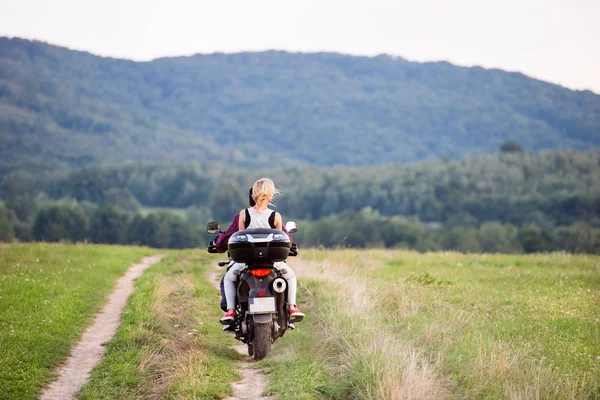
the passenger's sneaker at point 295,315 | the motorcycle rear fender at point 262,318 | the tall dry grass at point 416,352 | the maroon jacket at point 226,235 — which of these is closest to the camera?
the tall dry grass at point 416,352

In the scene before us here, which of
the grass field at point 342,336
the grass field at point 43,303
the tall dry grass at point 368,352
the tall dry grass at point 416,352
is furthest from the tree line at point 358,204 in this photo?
the tall dry grass at point 368,352

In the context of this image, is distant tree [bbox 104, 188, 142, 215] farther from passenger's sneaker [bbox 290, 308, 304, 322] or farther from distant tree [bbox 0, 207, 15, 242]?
passenger's sneaker [bbox 290, 308, 304, 322]

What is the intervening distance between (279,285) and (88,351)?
11.2 ft

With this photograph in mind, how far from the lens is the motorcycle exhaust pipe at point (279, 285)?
976cm

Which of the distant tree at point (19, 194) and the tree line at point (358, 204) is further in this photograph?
the distant tree at point (19, 194)

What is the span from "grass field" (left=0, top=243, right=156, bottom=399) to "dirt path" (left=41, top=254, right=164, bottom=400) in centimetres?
17

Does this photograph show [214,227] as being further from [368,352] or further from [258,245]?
[368,352]

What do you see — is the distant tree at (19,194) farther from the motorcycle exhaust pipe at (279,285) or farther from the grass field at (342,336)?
the motorcycle exhaust pipe at (279,285)

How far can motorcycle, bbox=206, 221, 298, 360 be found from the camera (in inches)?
377

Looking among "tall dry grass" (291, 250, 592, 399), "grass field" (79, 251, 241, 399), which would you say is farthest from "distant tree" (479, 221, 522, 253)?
"grass field" (79, 251, 241, 399)

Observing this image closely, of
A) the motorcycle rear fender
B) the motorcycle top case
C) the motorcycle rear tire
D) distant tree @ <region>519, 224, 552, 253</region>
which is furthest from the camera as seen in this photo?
distant tree @ <region>519, 224, 552, 253</region>

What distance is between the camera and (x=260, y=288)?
973 cm

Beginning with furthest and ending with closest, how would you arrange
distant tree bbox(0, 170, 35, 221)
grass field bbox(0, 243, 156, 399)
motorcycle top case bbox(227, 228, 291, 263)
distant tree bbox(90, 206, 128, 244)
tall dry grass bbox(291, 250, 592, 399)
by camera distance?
1. distant tree bbox(0, 170, 35, 221)
2. distant tree bbox(90, 206, 128, 244)
3. motorcycle top case bbox(227, 228, 291, 263)
4. grass field bbox(0, 243, 156, 399)
5. tall dry grass bbox(291, 250, 592, 399)

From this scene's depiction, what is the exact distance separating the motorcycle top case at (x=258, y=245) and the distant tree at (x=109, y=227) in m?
88.8
